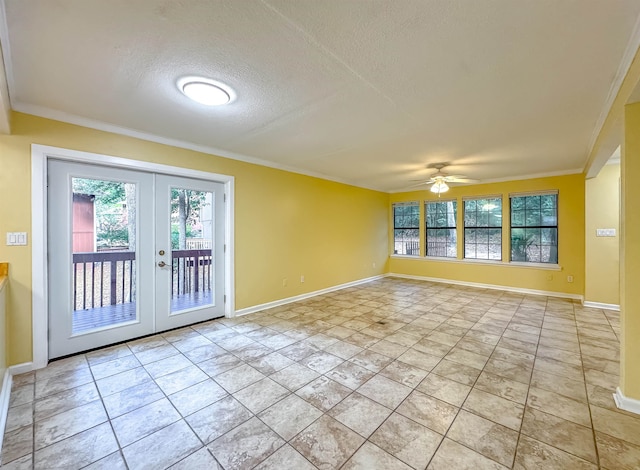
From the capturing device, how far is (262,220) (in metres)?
4.43

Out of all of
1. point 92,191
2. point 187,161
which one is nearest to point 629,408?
point 187,161

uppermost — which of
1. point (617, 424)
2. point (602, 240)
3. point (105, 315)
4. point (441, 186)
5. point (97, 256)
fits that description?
point (441, 186)

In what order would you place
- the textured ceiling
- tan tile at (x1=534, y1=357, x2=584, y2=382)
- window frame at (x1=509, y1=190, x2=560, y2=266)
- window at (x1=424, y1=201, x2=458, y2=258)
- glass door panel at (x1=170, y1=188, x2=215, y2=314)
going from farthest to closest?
window at (x1=424, y1=201, x2=458, y2=258) → window frame at (x1=509, y1=190, x2=560, y2=266) → glass door panel at (x1=170, y1=188, x2=215, y2=314) → tan tile at (x1=534, y1=357, x2=584, y2=382) → the textured ceiling

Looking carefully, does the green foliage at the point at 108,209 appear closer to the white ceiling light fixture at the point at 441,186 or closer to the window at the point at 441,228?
the white ceiling light fixture at the point at 441,186

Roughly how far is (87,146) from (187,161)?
1.03 metres

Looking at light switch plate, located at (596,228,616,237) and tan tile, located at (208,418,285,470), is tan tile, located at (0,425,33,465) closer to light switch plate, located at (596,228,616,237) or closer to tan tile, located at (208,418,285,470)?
tan tile, located at (208,418,285,470)

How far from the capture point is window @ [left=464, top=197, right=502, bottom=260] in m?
6.02

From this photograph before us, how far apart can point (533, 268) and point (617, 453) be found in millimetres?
4783

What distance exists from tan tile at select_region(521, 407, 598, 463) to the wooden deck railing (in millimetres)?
→ 3909

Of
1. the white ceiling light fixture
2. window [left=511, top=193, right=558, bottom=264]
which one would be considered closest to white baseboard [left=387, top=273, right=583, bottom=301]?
window [left=511, top=193, right=558, bottom=264]

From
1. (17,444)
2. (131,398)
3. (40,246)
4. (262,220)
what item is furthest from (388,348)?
(40,246)

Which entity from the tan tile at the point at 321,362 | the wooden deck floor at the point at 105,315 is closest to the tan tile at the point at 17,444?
the wooden deck floor at the point at 105,315

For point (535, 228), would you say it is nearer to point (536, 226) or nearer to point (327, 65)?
point (536, 226)

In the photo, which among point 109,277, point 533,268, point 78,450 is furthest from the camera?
point 533,268
